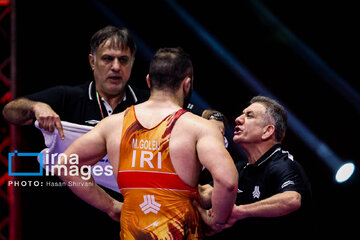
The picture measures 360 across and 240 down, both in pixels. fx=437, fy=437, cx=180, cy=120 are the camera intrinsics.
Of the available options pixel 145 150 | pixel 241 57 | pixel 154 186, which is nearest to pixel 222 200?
pixel 154 186

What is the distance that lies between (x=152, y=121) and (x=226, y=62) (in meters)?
2.90

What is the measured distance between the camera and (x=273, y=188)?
3010 millimetres

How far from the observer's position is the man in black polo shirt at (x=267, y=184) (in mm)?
2723

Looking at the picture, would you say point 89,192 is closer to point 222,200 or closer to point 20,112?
point 222,200

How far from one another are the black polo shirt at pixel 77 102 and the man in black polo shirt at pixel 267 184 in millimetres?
954

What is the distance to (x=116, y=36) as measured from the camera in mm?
3516

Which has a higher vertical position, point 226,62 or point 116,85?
point 226,62

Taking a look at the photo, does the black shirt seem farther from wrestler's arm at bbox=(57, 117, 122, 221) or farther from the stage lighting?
the stage lighting

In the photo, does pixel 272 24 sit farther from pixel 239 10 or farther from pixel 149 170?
pixel 149 170

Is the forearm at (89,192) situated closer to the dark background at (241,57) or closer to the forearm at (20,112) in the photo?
the forearm at (20,112)

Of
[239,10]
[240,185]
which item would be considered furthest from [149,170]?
[239,10]

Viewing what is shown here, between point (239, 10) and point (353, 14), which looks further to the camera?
point (239, 10)

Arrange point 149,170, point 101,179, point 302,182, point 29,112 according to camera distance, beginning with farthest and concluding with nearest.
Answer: point 101,179
point 29,112
point 302,182
point 149,170

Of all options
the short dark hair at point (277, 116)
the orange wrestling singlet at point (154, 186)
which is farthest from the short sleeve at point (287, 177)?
the orange wrestling singlet at point (154, 186)
